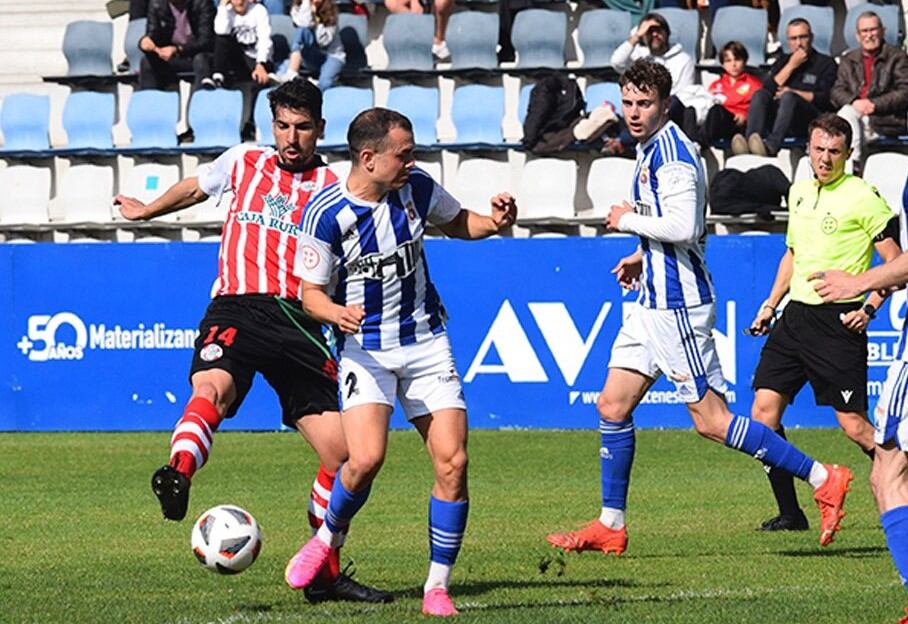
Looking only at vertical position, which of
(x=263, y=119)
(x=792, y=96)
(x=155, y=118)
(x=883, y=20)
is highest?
(x=883, y=20)

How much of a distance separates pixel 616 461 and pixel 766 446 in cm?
76

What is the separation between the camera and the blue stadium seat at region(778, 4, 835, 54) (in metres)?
19.4

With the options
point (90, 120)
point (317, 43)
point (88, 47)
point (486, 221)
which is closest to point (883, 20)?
point (317, 43)

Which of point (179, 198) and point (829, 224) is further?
point (829, 224)

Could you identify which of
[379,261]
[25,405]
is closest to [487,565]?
[379,261]

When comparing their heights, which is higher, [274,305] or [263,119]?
[274,305]

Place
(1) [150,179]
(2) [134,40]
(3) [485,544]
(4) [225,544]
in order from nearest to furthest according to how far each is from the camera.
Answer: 1. (4) [225,544]
2. (3) [485,544]
3. (1) [150,179]
4. (2) [134,40]

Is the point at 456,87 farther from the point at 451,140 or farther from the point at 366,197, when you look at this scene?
the point at 366,197

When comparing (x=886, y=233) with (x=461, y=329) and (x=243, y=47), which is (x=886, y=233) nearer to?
(x=461, y=329)

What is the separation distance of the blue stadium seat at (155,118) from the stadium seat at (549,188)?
15.0 feet

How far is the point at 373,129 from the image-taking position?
23.6ft

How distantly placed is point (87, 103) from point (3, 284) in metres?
5.12

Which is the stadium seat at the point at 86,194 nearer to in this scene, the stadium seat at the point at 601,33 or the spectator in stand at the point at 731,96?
the stadium seat at the point at 601,33

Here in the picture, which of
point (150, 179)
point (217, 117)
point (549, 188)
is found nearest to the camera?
point (549, 188)
